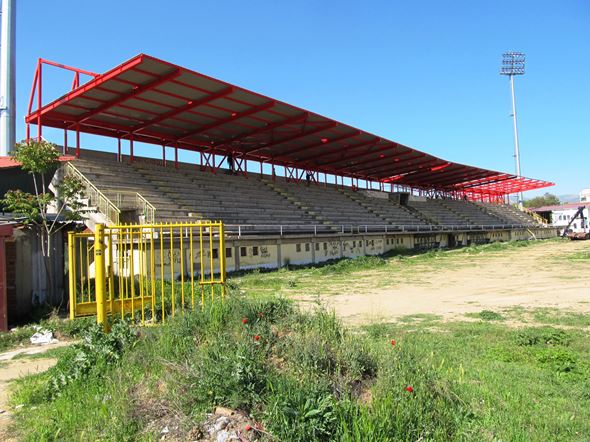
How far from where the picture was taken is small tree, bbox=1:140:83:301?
1256 cm

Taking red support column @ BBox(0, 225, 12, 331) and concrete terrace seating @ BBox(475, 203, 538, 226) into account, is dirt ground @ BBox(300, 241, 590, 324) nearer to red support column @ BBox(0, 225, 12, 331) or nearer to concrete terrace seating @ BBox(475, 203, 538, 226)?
red support column @ BBox(0, 225, 12, 331)

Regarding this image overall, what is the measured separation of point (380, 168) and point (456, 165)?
997 centimetres

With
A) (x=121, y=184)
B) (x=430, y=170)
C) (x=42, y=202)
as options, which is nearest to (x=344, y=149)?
(x=430, y=170)

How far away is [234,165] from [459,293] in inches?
962

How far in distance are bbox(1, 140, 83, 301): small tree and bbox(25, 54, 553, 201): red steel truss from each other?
728 cm

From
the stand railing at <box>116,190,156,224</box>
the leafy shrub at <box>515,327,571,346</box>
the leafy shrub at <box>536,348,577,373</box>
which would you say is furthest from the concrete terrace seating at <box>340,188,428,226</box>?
the leafy shrub at <box>536,348,577,373</box>

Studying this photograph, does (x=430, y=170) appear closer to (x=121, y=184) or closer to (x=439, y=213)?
(x=439, y=213)


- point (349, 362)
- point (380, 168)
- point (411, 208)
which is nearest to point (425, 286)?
point (349, 362)

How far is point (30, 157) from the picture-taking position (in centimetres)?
1402

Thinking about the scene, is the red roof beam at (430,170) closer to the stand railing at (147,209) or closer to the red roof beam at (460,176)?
the red roof beam at (460,176)

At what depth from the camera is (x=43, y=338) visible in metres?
9.67

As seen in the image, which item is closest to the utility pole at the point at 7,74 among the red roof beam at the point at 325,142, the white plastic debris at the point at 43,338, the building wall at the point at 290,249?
the building wall at the point at 290,249

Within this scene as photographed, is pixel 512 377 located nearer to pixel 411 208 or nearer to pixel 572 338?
pixel 572 338

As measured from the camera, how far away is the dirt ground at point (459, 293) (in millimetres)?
11781
